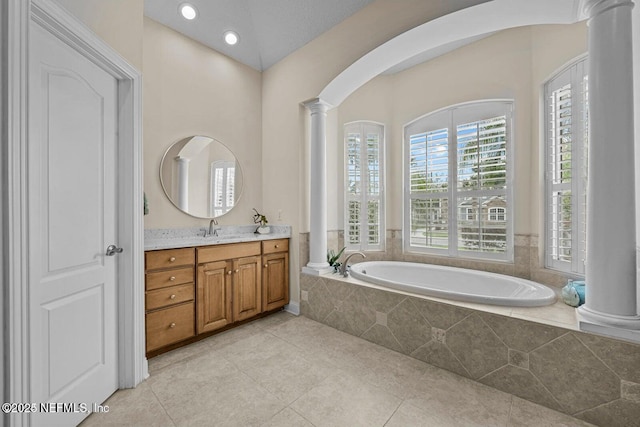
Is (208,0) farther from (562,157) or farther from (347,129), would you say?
(562,157)

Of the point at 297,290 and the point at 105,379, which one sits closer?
the point at 105,379

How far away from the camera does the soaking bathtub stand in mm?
1985

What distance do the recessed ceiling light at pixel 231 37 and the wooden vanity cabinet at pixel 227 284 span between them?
233 cm

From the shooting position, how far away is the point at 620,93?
1.48 metres

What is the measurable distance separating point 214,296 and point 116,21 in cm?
219

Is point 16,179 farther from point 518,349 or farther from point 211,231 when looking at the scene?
point 518,349

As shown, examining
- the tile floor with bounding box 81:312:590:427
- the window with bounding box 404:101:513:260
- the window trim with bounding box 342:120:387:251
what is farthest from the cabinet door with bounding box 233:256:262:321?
the window with bounding box 404:101:513:260

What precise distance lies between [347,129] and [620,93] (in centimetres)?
273

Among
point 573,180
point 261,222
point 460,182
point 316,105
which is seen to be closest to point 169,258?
point 261,222

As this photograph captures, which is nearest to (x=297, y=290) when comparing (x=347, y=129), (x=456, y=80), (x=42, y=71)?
(x=347, y=129)

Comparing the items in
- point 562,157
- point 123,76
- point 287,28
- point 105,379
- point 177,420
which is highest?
point 287,28

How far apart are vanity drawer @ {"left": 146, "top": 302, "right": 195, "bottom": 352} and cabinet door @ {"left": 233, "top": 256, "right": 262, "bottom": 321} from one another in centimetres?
45

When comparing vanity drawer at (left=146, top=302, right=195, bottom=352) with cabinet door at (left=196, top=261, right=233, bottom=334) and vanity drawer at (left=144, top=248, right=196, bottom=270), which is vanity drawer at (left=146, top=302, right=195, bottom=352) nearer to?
cabinet door at (left=196, top=261, right=233, bottom=334)

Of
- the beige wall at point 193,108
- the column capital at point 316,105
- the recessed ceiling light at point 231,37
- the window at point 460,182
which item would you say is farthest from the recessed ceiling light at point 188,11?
the window at point 460,182
